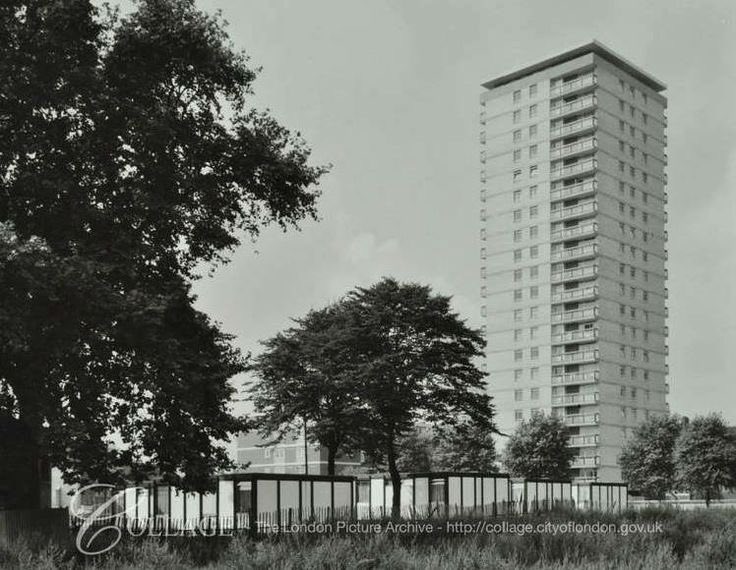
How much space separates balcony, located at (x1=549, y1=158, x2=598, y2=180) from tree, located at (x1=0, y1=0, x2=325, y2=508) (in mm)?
89218

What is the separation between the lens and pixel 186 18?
27375 millimetres

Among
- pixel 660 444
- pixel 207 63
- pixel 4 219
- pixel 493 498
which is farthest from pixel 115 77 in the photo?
pixel 660 444

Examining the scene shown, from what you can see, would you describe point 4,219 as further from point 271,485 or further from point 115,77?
point 271,485

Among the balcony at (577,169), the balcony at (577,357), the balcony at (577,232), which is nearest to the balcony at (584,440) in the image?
the balcony at (577,357)

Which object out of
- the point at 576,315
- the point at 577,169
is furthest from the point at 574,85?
the point at 576,315

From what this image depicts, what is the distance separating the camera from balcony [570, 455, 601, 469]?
10506 cm

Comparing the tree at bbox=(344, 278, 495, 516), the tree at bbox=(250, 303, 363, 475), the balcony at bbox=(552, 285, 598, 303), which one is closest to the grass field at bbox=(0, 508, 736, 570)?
the tree at bbox=(344, 278, 495, 516)

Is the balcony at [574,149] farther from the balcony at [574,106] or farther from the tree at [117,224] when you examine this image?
the tree at [117,224]

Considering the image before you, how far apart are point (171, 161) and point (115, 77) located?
2819 millimetres

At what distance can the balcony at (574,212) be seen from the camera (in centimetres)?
11194

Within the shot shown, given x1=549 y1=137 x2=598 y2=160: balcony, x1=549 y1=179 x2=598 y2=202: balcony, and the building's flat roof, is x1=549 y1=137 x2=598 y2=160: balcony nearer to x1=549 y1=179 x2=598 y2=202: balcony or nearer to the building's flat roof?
x1=549 y1=179 x2=598 y2=202: balcony

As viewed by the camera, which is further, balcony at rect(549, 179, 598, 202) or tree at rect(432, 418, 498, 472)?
balcony at rect(549, 179, 598, 202)

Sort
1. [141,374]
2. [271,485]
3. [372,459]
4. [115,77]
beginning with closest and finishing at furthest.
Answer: [141,374]
[115,77]
[271,485]
[372,459]

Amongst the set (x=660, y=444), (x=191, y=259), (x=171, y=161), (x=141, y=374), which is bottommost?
(x=660, y=444)
